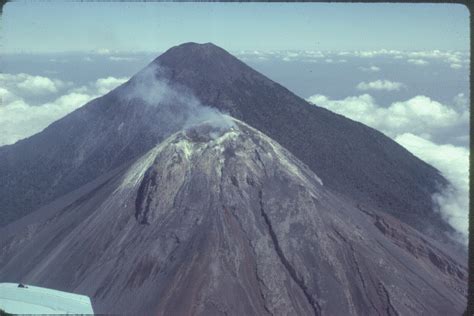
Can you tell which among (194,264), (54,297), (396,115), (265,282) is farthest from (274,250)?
(396,115)

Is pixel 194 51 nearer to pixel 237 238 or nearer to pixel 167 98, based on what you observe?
pixel 167 98

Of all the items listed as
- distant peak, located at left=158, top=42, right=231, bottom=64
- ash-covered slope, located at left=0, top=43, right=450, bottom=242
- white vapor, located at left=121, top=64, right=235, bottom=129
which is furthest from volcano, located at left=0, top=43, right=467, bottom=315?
distant peak, located at left=158, top=42, right=231, bottom=64

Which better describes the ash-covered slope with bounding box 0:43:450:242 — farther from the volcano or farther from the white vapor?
the volcano

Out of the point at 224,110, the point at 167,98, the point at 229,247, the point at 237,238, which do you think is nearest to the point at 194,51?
the point at 167,98

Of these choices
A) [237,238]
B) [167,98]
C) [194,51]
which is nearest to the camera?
[237,238]

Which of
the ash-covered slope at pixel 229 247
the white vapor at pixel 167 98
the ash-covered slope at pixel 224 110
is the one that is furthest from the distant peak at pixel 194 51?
the ash-covered slope at pixel 229 247
